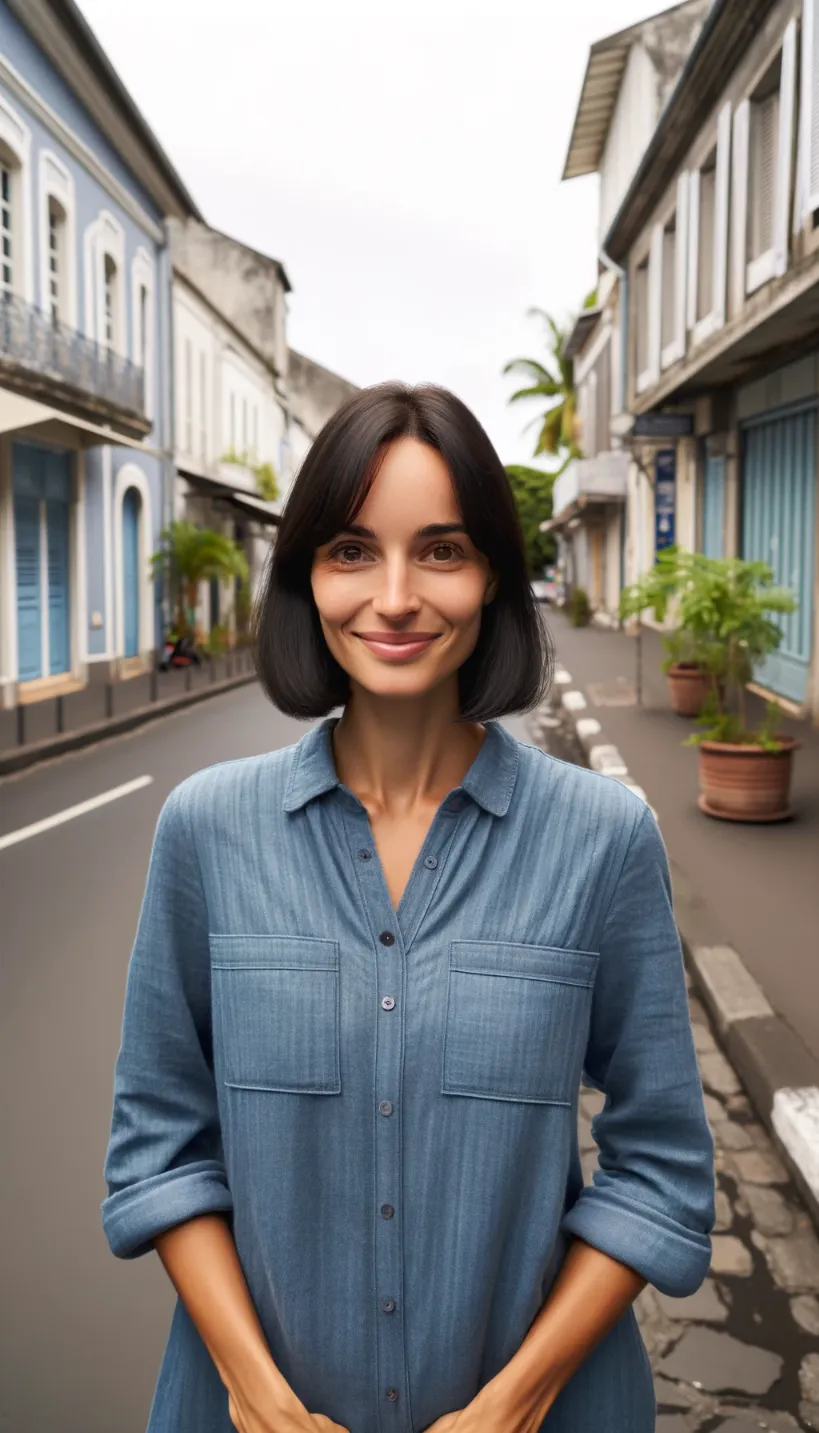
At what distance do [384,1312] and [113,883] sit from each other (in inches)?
240

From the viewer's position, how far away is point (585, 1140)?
157 inches

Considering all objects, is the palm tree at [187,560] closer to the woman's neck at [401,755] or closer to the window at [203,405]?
the window at [203,405]

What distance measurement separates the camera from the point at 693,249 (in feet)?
53.6

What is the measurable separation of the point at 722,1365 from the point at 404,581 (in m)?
2.29

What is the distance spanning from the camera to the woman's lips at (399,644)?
1464 mm

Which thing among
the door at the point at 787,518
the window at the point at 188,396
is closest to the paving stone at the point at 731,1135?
the door at the point at 787,518

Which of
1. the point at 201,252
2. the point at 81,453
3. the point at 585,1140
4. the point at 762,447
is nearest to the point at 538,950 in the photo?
the point at 585,1140

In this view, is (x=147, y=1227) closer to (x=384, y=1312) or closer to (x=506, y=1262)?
(x=384, y=1312)

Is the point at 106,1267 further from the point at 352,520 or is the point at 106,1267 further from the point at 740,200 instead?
the point at 740,200

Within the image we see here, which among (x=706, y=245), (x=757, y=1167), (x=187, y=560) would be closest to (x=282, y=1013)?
(x=757, y=1167)

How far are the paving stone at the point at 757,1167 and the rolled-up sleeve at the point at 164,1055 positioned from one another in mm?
2653

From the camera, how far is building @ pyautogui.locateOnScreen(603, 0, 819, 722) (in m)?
11.0

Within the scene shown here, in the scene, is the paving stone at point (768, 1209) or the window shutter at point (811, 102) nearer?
the paving stone at point (768, 1209)

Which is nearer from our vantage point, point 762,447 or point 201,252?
point 762,447
